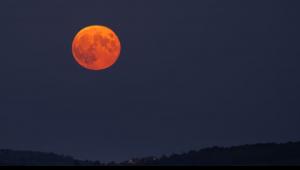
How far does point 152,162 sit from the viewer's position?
427 feet

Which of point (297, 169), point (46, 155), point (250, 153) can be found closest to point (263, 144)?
point (250, 153)

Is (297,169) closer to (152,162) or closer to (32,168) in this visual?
(32,168)

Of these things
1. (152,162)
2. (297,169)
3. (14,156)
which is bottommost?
(297,169)

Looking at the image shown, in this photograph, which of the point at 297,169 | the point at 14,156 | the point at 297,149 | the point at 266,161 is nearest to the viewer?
the point at 297,169

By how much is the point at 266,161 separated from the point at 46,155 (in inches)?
2441

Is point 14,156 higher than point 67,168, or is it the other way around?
point 14,156

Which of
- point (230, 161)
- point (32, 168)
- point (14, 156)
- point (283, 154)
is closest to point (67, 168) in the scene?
point (32, 168)

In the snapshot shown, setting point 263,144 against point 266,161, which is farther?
point 263,144

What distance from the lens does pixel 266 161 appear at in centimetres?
13988

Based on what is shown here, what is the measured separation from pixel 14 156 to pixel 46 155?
9825mm

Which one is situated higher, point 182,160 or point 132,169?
point 182,160

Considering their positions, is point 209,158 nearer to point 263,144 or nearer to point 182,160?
point 182,160

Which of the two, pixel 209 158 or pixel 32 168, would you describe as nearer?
pixel 32 168

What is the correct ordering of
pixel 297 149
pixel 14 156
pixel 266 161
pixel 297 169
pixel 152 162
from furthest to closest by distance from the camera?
pixel 14 156
pixel 297 149
pixel 266 161
pixel 152 162
pixel 297 169
